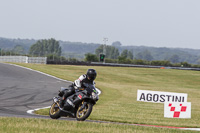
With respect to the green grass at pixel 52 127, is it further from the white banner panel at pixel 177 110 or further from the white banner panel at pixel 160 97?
the white banner panel at pixel 160 97

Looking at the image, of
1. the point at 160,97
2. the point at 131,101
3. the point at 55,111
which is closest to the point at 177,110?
the point at 160,97

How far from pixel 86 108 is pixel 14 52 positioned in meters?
68.2

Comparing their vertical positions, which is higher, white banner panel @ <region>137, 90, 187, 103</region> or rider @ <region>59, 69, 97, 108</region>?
rider @ <region>59, 69, 97, 108</region>

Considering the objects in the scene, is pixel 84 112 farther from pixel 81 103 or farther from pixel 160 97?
pixel 160 97

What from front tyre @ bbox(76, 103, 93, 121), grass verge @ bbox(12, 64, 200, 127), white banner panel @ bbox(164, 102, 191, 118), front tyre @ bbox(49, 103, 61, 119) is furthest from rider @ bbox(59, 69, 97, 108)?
white banner panel @ bbox(164, 102, 191, 118)

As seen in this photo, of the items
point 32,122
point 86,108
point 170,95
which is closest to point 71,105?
point 86,108

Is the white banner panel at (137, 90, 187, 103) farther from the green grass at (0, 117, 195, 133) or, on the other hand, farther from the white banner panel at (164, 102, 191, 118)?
the green grass at (0, 117, 195, 133)

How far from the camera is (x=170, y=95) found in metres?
17.6

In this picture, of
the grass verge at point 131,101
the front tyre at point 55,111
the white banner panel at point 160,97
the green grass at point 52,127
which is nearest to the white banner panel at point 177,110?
the grass verge at point 131,101

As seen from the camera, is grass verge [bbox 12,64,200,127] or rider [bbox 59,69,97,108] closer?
rider [bbox 59,69,97,108]

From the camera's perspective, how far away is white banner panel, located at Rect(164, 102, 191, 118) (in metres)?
13.7

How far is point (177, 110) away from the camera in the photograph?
1395 centimetres

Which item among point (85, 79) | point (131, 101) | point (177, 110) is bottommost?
point (131, 101)

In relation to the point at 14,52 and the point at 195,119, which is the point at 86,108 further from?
the point at 14,52
